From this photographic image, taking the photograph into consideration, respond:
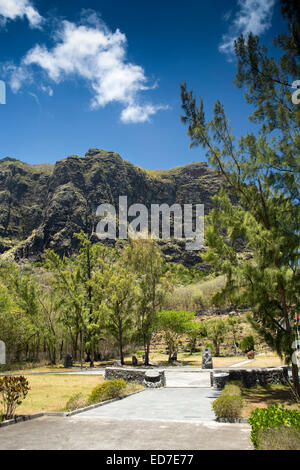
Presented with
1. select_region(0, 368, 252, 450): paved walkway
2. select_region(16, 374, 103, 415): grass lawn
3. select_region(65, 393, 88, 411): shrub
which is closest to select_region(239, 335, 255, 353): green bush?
select_region(16, 374, 103, 415): grass lawn

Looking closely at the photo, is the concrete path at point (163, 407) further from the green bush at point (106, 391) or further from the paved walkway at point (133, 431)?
the green bush at point (106, 391)

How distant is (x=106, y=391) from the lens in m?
11.7

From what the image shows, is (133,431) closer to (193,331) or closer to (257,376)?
(257,376)

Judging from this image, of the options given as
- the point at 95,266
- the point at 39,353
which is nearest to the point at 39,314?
the point at 39,353

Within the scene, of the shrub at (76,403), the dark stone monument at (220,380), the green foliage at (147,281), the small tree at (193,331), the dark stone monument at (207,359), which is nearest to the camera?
the shrub at (76,403)

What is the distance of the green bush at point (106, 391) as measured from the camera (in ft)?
36.7

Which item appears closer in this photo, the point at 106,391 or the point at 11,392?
the point at 11,392

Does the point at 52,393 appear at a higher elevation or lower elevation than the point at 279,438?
lower

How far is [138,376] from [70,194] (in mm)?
128418

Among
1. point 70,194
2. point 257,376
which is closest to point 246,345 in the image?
point 257,376

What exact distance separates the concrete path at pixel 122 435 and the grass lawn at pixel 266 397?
2433 mm

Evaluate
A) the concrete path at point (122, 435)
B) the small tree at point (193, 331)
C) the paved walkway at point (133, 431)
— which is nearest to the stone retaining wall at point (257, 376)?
the paved walkway at point (133, 431)

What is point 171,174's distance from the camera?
19175 cm

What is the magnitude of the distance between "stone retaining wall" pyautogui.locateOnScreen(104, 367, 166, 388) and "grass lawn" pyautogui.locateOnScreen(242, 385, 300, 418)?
412 centimetres
